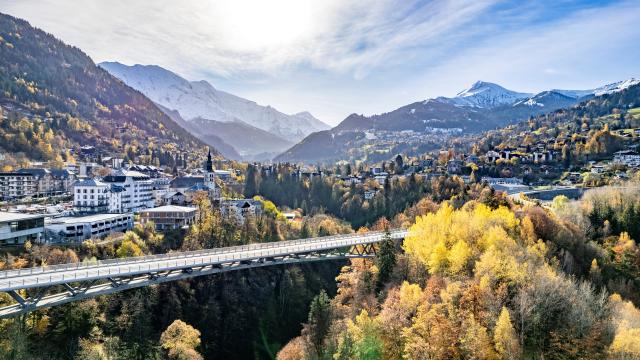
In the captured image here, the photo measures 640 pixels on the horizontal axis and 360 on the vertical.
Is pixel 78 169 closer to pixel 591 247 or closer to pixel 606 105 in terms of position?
pixel 591 247

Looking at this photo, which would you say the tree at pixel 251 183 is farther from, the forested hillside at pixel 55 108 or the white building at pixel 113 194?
the white building at pixel 113 194

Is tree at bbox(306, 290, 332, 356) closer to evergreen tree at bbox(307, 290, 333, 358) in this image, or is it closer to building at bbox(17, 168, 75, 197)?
evergreen tree at bbox(307, 290, 333, 358)

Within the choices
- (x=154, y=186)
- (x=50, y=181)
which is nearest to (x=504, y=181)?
(x=154, y=186)

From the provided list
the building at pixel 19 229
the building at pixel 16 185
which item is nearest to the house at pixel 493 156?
the building at pixel 19 229

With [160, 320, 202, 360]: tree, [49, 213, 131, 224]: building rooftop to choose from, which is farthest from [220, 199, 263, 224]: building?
[160, 320, 202, 360]: tree

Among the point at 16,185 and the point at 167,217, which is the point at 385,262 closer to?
the point at 167,217
